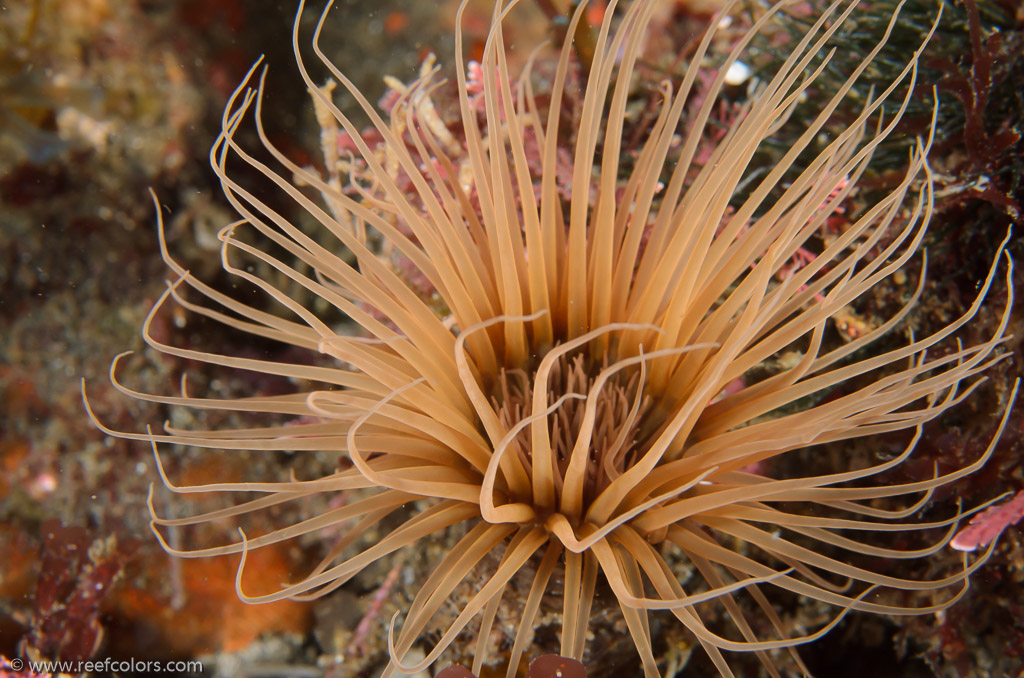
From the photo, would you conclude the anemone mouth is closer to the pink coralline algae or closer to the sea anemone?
the sea anemone

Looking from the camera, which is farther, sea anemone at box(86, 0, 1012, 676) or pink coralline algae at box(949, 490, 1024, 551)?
pink coralline algae at box(949, 490, 1024, 551)

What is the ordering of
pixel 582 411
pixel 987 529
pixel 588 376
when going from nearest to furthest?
1. pixel 987 529
2. pixel 582 411
3. pixel 588 376

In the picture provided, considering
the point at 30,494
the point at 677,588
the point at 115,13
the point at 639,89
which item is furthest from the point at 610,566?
the point at 115,13

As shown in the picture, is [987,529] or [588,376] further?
[588,376]

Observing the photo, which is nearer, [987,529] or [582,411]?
[987,529]

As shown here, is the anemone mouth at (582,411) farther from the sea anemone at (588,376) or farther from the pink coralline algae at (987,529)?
the pink coralline algae at (987,529)

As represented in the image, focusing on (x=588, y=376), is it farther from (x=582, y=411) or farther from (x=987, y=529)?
(x=987, y=529)

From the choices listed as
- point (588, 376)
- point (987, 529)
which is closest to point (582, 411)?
point (588, 376)

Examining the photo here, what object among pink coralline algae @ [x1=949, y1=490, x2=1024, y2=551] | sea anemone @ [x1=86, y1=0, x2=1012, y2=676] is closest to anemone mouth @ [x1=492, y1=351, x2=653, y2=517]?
sea anemone @ [x1=86, y1=0, x2=1012, y2=676]

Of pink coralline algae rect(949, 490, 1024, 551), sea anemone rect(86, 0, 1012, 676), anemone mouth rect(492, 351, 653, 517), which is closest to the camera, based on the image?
sea anemone rect(86, 0, 1012, 676)

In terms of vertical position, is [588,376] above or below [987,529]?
above

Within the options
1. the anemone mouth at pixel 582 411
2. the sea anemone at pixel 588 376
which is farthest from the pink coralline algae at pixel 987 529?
the anemone mouth at pixel 582 411

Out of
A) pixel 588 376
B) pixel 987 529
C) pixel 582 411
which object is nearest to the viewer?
pixel 987 529
